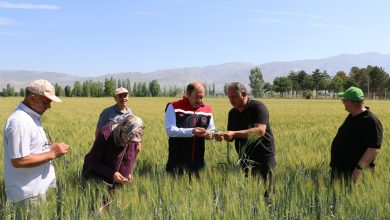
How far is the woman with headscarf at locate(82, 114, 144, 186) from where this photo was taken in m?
3.27

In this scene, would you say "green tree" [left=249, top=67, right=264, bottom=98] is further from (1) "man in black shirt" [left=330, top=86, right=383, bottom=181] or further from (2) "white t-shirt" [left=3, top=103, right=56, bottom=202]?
(2) "white t-shirt" [left=3, top=103, right=56, bottom=202]

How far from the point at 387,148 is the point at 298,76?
344 feet

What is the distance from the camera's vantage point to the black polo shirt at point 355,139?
4.09 metres

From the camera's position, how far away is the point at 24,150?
2955 mm

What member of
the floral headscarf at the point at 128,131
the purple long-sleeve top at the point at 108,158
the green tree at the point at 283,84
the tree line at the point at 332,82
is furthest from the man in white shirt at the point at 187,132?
the green tree at the point at 283,84

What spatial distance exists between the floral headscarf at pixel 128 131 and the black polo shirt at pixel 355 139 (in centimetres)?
229

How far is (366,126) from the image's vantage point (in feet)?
13.5

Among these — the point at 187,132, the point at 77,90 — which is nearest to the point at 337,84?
the point at 77,90

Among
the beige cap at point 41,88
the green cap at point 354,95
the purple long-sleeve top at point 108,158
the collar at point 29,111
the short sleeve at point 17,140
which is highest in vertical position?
the beige cap at point 41,88

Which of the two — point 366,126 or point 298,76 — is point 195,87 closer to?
point 366,126

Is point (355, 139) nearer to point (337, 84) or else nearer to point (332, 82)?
point (337, 84)

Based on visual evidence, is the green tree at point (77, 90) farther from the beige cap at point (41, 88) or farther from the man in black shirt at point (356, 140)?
the beige cap at point (41, 88)

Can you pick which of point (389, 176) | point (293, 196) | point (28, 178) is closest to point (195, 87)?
point (293, 196)

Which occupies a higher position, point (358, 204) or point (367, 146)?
point (367, 146)
